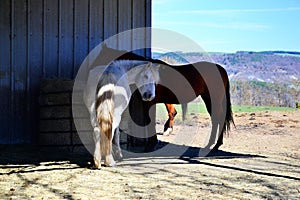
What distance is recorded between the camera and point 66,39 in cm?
801

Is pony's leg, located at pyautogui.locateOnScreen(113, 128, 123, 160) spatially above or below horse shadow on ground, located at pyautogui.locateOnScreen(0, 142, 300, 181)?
above

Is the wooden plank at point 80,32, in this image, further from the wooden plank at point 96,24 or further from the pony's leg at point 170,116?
the pony's leg at point 170,116

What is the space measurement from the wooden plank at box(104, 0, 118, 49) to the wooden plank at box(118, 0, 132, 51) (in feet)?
0.25

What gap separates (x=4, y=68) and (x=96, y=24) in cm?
178

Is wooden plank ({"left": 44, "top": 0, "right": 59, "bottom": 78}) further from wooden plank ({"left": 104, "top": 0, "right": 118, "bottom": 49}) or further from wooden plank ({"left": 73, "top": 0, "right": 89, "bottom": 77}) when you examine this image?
wooden plank ({"left": 104, "top": 0, "right": 118, "bottom": 49})

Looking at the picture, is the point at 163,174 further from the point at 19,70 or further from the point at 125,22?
the point at 125,22

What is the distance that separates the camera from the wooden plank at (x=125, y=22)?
332 inches

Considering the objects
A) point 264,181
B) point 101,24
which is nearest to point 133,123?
point 101,24

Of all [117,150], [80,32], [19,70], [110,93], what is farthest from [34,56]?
[110,93]

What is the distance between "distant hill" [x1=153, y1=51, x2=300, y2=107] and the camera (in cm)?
1722

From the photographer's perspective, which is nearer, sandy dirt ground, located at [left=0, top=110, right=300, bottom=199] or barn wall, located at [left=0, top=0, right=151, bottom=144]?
sandy dirt ground, located at [left=0, top=110, right=300, bottom=199]

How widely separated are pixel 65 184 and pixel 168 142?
4.50m

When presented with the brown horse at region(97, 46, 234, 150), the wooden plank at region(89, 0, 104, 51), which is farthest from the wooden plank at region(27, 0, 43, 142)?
the brown horse at region(97, 46, 234, 150)

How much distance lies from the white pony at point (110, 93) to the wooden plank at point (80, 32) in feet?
6.21
